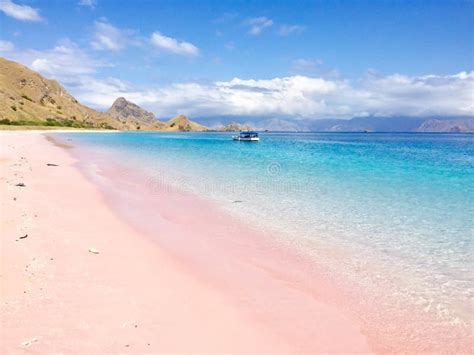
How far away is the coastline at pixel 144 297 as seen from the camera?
512 cm

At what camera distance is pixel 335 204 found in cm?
1612

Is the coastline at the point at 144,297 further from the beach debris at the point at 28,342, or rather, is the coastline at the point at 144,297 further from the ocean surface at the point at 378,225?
the ocean surface at the point at 378,225

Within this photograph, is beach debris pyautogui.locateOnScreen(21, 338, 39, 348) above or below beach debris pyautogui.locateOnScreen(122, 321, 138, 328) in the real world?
above

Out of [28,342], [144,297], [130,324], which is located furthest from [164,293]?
[28,342]

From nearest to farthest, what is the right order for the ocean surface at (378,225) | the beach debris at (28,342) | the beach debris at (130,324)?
the beach debris at (28,342) → the beach debris at (130,324) → the ocean surface at (378,225)

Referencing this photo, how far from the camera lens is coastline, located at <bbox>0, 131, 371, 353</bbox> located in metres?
5.12

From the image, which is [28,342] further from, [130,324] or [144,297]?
[144,297]

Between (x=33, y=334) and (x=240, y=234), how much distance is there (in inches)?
286

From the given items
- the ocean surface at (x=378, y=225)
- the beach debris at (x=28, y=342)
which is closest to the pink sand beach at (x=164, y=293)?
the beach debris at (x=28, y=342)

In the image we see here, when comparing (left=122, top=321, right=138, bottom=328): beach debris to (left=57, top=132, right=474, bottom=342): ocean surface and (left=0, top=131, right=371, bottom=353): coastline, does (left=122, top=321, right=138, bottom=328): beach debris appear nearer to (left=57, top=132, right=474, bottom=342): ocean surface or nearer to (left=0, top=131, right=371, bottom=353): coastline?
(left=0, top=131, right=371, bottom=353): coastline

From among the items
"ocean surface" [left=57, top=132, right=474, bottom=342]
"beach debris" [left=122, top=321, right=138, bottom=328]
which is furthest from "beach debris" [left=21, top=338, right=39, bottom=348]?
"ocean surface" [left=57, top=132, right=474, bottom=342]

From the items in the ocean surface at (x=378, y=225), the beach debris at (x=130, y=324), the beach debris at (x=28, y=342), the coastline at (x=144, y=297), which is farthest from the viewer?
the ocean surface at (x=378, y=225)

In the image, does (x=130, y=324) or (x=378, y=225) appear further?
(x=378, y=225)

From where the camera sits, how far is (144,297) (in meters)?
6.43
